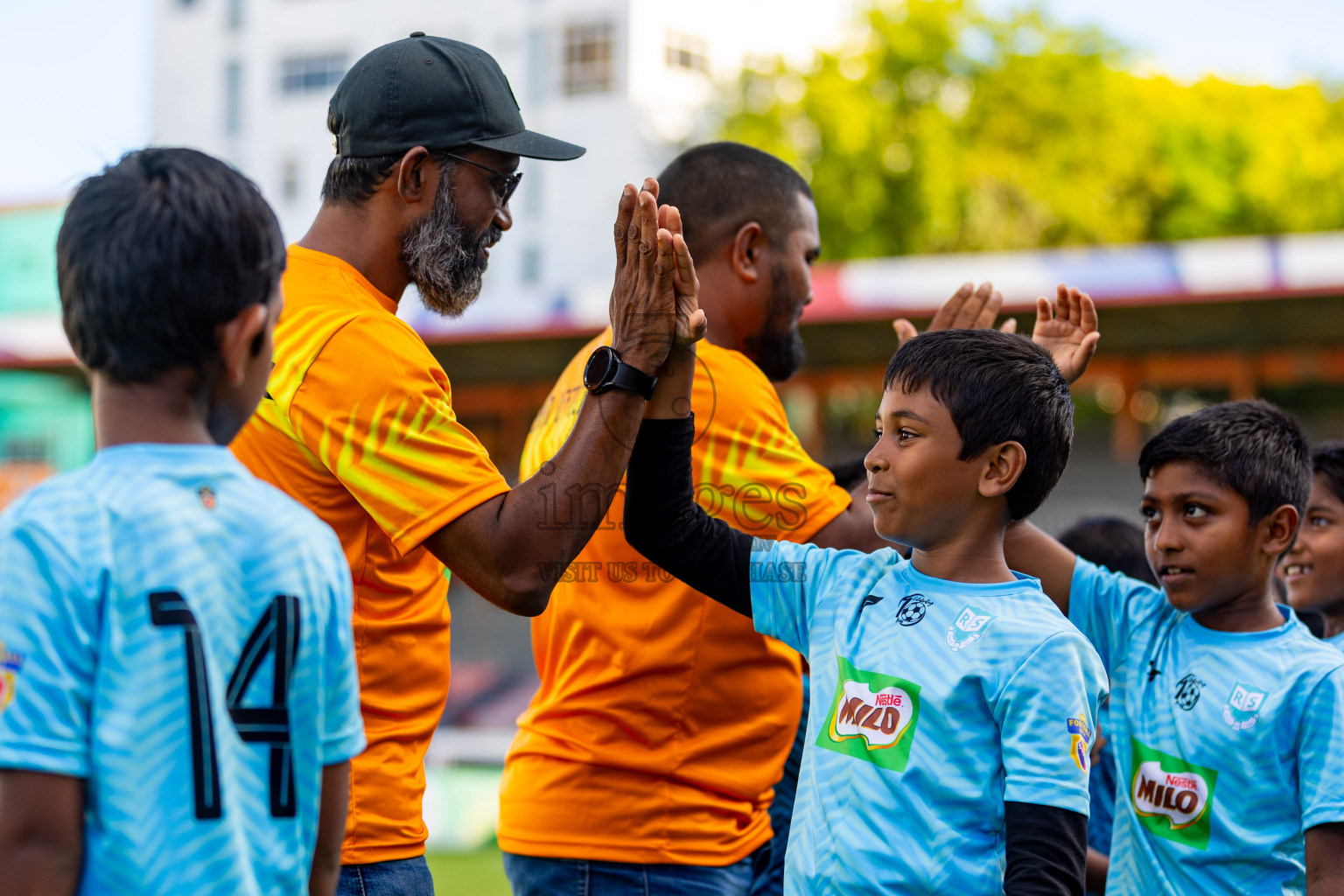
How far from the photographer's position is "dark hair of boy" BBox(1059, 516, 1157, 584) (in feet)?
12.1

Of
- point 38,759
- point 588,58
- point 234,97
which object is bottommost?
point 38,759

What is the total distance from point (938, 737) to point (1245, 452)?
1.12 metres

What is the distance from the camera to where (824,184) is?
2778 centimetres

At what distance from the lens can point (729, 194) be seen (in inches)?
121

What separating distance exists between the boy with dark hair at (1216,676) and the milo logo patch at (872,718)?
2.41ft

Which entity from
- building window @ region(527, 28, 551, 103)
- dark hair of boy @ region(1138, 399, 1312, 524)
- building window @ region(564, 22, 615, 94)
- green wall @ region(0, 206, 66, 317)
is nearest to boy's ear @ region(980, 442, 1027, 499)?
dark hair of boy @ region(1138, 399, 1312, 524)

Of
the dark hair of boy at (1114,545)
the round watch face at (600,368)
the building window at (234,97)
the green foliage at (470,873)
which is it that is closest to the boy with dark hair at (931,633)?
the round watch face at (600,368)

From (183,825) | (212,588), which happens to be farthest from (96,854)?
(212,588)

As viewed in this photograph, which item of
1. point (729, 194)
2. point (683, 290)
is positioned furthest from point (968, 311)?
point (683, 290)

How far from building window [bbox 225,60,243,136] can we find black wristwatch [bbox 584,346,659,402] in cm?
3522

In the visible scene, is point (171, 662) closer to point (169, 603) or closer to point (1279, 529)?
point (169, 603)

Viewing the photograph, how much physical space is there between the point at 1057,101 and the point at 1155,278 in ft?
56.9

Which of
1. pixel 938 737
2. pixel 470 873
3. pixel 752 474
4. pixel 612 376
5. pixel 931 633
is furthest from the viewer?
pixel 470 873

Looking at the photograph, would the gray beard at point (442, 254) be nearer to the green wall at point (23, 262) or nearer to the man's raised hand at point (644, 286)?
the man's raised hand at point (644, 286)
